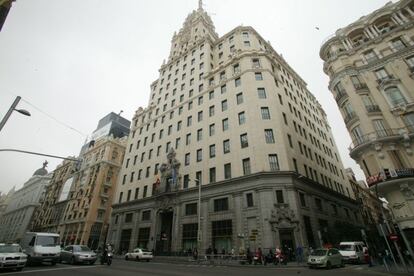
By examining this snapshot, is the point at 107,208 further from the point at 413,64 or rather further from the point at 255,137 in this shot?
the point at 413,64

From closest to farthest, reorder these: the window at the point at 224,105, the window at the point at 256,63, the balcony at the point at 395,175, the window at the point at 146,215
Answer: the balcony at the point at 395,175, the window at the point at 224,105, the window at the point at 146,215, the window at the point at 256,63

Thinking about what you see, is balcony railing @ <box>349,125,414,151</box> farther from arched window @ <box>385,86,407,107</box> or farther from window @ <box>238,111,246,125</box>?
window @ <box>238,111,246,125</box>

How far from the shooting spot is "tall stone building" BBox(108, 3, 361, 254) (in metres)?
26.4

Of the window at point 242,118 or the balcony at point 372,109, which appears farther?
the window at point 242,118

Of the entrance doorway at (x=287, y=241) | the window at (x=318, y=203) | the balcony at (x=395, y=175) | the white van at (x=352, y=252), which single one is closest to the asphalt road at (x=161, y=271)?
the white van at (x=352, y=252)

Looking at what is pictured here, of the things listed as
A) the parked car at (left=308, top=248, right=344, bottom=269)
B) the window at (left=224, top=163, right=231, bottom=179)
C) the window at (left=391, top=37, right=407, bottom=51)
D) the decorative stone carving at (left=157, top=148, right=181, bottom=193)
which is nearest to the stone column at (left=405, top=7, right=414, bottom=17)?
the window at (left=391, top=37, right=407, bottom=51)

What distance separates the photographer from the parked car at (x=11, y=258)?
1321cm

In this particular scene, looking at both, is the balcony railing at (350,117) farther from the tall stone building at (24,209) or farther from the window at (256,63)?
the tall stone building at (24,209)

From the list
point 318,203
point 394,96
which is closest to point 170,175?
point 318,203

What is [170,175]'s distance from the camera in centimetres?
3709

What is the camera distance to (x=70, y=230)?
56.9 meters

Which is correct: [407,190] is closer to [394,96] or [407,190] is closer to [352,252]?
[352,252]

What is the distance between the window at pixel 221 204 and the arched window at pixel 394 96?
923 inches

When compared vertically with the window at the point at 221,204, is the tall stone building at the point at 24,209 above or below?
above
